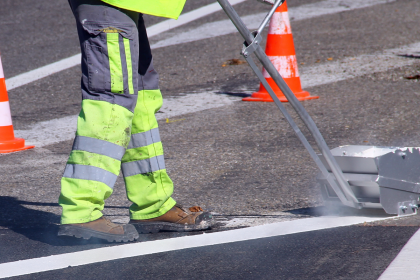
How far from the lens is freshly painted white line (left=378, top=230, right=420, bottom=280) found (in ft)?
7.39

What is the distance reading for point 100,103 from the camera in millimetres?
2623

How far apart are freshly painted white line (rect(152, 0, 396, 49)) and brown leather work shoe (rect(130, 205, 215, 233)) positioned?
5.22 metres

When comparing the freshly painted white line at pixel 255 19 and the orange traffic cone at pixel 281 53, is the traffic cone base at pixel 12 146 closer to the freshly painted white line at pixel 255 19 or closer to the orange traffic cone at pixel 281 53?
the orange traffic cone at pixel 281 53

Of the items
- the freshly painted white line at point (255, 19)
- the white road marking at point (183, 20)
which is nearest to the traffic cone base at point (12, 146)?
the freshly painted white line at point (255, 19)

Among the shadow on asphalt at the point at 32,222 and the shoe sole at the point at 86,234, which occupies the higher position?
the shoe sole at the point at 86,234

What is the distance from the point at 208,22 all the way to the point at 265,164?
5474mm

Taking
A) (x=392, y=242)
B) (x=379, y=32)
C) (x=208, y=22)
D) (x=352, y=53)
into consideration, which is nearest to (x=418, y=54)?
(x=352, y=53)

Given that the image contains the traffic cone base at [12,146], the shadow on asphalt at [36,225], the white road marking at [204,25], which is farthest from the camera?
the white road marking at [204,25]

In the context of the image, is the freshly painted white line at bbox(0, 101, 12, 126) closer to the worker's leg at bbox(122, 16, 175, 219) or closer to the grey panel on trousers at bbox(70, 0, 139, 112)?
the worker's leg at bbox(122, 16, 175, 219)

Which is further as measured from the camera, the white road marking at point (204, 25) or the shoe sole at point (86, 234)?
the white road marking at point (204, 25)

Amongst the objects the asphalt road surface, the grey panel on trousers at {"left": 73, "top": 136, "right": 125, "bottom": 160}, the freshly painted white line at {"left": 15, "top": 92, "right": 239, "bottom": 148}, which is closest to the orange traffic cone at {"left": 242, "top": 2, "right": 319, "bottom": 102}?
the asphalt road surface

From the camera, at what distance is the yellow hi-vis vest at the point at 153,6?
8.40ft

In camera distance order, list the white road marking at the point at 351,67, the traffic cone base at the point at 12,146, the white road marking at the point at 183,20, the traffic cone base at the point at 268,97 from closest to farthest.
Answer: the traffic cone base at the point at 12,146 < the traffic cone base at the point at 268,97 < the white road marking at the point at 351,67 < the white road marking at the point at 183,20

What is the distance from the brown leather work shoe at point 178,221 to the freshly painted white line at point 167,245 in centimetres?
8
